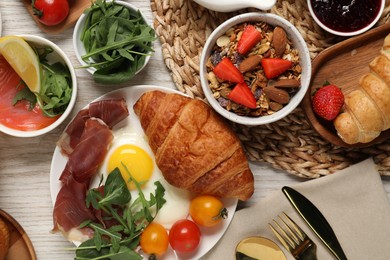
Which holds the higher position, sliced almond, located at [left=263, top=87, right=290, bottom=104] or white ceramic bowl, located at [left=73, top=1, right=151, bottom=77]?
sliced almond, located at [left=263, top=87, right=290, bottom=104]

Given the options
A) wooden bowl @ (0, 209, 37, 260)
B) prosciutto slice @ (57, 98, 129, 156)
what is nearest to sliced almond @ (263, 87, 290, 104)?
prosciutto slice @ (57, 98, 129, 156)

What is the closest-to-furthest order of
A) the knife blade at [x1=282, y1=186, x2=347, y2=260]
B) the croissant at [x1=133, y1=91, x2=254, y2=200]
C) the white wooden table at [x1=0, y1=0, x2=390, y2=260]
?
the croissant at [x1=133, y1=91, x2=254, y2=200], the knife blade at [x1=282, y1=186, x2=347, y2=260], the white wooden table at [x1=0, y1=0, x2=390, y2=260]

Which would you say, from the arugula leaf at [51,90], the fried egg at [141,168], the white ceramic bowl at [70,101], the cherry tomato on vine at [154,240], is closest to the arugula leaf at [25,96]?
the arugula leaf at [51,90]

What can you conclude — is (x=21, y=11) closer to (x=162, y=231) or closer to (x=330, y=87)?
(x=162, y=231)

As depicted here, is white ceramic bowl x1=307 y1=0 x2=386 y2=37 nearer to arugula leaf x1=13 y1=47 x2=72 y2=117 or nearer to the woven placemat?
the woven placemat

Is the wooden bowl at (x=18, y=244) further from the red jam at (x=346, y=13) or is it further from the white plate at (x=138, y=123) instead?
the red jam at (x=346, y=13)

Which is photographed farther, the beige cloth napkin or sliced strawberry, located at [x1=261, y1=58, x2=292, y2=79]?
the beige cloth napkin

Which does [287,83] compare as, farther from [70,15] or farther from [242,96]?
[70,15]

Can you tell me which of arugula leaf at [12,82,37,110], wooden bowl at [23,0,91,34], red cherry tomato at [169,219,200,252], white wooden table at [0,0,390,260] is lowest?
white wooden table at [0,0,390,260]

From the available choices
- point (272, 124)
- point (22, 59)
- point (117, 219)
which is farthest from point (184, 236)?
point (22, 59)

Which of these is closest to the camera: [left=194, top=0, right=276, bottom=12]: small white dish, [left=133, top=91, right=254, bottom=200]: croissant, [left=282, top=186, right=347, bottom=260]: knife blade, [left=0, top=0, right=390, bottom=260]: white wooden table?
[left=194, top=0, right=276, bottom=12]: small white dish
